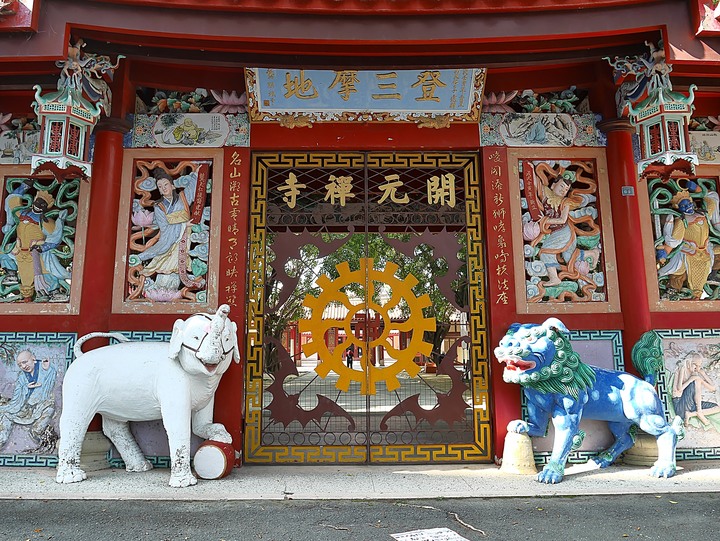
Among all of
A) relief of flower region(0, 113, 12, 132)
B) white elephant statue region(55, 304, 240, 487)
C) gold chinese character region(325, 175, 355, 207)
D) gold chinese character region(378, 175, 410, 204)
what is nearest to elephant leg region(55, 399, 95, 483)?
white elephant statue region(55, 304, 240, 487)

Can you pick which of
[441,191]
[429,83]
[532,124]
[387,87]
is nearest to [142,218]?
[387,87]

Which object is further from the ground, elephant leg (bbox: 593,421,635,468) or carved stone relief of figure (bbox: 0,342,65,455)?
carved stone relief of figure (bbox: 0,342,65,455)

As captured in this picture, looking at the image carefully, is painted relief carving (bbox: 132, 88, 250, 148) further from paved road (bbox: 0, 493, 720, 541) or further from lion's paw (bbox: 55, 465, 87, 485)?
paved road (bbox: 0, 493, 720, 541)

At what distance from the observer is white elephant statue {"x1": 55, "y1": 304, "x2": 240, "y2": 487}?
14.3 ft

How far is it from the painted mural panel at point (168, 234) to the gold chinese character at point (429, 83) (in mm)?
2213

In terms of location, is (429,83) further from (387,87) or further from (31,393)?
(31,393)

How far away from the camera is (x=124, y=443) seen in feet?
15.8

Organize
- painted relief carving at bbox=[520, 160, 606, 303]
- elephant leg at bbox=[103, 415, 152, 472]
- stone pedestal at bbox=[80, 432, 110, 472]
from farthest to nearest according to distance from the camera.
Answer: painted relief carving at bbox=[520, 160, 606, 303], elephant leg at bbox=[103, 415, 152, 472], stone pedestal at bbox=[80, 432, 110, 472]

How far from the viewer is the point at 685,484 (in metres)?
4.32

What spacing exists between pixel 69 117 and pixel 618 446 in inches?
223

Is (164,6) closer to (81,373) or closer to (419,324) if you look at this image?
(81,373)

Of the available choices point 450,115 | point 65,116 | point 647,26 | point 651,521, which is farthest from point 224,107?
point 651,521

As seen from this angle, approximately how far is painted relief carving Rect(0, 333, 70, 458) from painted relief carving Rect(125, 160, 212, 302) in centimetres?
92

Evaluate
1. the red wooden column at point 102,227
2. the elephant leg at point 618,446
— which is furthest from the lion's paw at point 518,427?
the red wooden column at point 102,227
